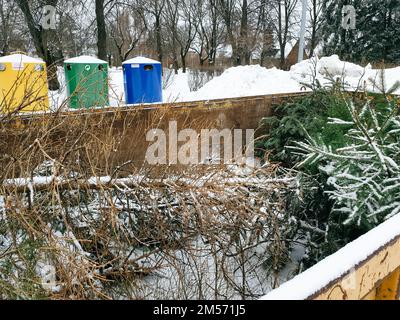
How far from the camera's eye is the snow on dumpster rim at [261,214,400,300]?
1.13 m

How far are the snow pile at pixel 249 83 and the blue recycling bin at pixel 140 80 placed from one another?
3.09 m

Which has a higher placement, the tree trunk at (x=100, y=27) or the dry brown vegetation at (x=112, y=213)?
the tree trunk at (x=100, y=27)

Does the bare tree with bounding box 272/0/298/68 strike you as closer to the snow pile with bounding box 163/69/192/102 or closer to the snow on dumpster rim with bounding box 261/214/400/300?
the snow pile with bounding box 163/69/192/102

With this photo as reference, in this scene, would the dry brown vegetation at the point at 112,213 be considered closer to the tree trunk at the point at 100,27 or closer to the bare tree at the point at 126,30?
the tree trunk at the point at 100,27

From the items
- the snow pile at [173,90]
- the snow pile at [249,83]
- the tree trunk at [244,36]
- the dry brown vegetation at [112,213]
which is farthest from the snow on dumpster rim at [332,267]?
the tree trunk at [244,36]

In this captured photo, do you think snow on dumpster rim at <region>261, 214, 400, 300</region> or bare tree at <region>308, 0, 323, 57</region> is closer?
snow on dumpster rim at <region>261, 214, 400, 300</region>

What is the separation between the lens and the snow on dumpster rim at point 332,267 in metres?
1.13

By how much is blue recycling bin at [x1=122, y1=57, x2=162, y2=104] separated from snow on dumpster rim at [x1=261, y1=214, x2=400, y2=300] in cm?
571

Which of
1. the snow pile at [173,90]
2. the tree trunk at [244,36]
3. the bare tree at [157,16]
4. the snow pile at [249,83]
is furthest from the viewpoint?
the bare tree at [157,16]

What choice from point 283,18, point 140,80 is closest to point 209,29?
point 283,18

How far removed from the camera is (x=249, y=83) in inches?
432

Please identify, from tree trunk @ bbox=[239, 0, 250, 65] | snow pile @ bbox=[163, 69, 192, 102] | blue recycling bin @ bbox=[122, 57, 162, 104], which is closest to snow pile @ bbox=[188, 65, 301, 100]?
snow pile @ bbox=[163, 69, 192, 102]

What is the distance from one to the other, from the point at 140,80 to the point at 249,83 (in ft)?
16.7


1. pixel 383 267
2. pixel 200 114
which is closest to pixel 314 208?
pixel 200 114
